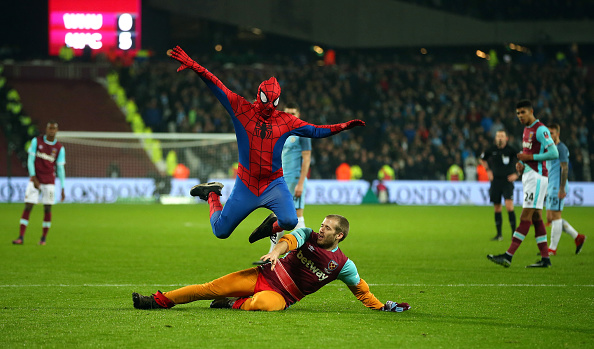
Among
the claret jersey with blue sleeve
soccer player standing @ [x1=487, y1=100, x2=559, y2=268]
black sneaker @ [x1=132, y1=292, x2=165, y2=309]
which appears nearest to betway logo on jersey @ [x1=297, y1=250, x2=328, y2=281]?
black sneaker @ [x1=132, y1=292, x2=165, y2=309]

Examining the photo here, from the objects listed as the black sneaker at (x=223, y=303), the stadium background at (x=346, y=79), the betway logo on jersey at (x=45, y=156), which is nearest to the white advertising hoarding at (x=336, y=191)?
the stadium background at (x=346, y=79)

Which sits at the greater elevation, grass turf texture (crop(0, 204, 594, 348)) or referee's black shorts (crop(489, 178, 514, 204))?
referee's black shorts (crop(489, 178, 514, 204))

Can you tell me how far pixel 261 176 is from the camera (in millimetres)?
7590

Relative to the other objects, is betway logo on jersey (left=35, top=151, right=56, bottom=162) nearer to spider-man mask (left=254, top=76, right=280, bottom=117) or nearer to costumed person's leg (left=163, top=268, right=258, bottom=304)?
spider-man mask (left=254, top=76, right=280, bottom=117)

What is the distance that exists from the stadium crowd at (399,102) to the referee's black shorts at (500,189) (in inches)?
521

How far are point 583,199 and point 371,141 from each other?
887 cm

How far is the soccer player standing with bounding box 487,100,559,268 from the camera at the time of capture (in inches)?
406

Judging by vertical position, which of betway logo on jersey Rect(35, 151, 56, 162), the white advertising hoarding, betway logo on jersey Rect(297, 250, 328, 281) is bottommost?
the white advertising hoarding

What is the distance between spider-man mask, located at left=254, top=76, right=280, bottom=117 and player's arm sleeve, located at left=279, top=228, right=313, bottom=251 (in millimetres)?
1348

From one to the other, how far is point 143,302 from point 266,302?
1.11 m

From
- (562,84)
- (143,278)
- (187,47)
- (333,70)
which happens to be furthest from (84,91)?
(143,278)

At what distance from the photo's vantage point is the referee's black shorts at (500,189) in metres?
15.4

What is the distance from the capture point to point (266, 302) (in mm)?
6965

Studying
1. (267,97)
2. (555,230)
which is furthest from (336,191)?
(267,97)
